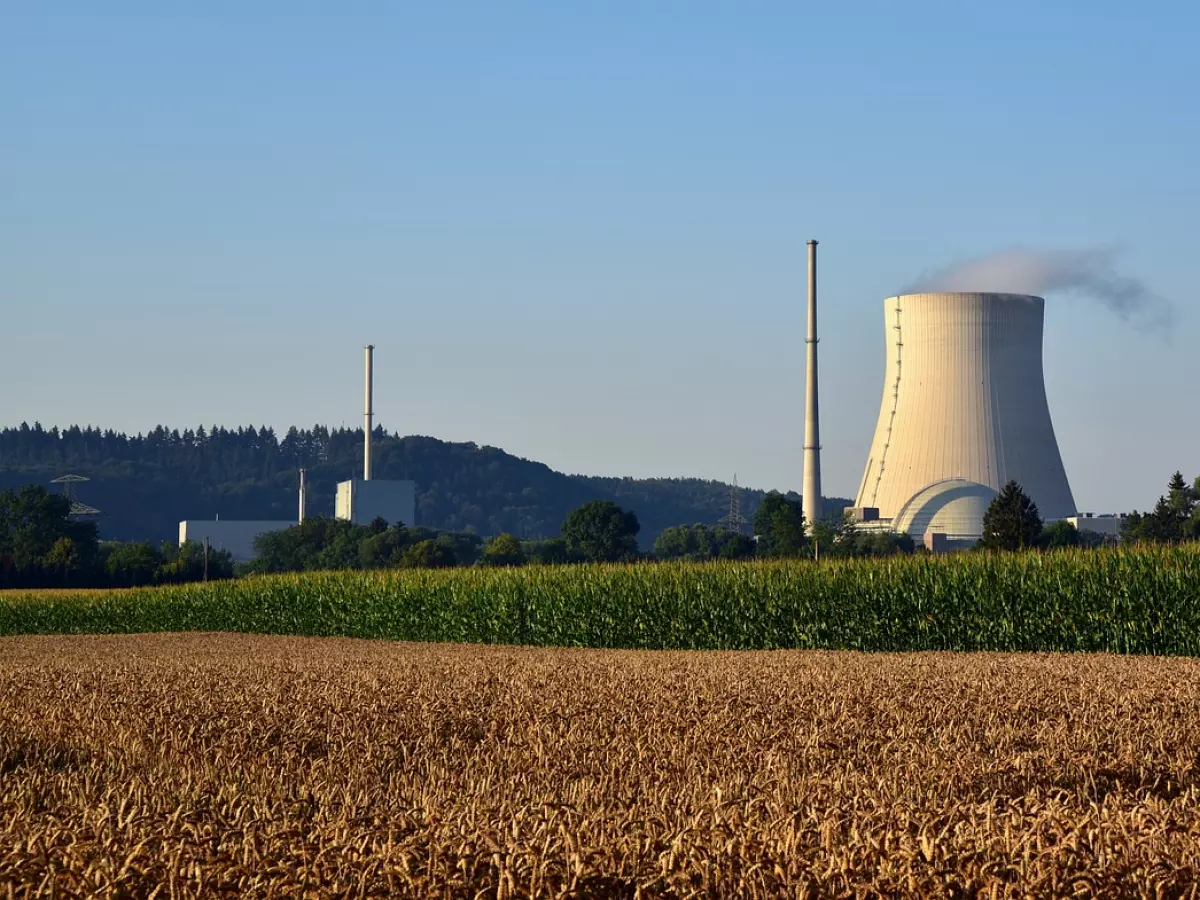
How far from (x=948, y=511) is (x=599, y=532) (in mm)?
39043

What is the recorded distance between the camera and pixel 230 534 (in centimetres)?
15312

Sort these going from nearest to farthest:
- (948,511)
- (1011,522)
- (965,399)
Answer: (965,399) < (1011,522) < (948,511)

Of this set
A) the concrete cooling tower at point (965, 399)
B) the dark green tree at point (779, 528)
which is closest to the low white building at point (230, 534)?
the dark green tree at point (779, 528)

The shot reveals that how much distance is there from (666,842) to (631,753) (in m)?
3.53

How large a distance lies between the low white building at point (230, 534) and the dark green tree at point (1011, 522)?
314 feet

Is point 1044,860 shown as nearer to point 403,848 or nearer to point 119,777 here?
point 403,848

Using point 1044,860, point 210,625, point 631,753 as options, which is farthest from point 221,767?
point 210,625

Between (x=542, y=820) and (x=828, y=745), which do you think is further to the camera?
(x=828, y=745)

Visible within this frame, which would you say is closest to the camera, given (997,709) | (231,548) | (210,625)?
(997,709)

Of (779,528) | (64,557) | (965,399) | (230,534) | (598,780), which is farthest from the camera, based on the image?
(230,534)

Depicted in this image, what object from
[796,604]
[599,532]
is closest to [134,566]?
[599,532]

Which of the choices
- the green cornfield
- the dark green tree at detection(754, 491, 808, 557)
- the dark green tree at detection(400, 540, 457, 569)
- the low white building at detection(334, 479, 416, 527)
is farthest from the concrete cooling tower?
the low white building at detection(334, 479, 416, 527)

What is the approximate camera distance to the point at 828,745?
7.69 meters

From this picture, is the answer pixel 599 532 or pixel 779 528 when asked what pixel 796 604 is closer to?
pixel 779 528
